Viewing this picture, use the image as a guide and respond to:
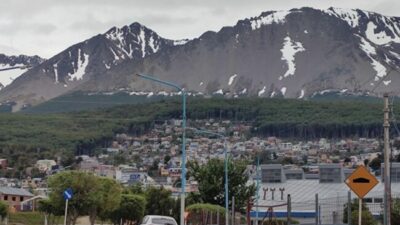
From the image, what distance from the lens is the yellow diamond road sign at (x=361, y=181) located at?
23766 mm

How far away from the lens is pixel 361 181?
23906mm

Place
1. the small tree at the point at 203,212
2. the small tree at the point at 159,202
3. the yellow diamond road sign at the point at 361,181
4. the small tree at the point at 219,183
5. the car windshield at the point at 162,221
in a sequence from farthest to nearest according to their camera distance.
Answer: the small tree at the point at 159,202 → the small tree at the point at 219,183 → the small tree at the point at 203,212 → the car windshield at the point at 162,221 → the yellow diamond road sign at the point at 361,181

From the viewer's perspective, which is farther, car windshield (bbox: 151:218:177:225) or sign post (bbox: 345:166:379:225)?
car windshield (bbox: 151:218:177:225)

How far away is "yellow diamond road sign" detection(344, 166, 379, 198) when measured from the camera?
2377cm

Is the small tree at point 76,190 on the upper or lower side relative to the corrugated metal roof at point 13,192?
upper

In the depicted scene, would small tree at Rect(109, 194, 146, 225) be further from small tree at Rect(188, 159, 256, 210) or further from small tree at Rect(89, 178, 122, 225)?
small tree at Rect(188, 159, 256, 210)

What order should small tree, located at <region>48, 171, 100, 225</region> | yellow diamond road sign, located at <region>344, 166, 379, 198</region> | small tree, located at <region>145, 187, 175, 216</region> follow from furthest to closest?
small tree, located at <region>145, 187, 175, 216</region>, small tree, located at <region>48, 171, 100, 225</region>, yellow diamond road sign, located at <region>344, 166, 379, 198</region>

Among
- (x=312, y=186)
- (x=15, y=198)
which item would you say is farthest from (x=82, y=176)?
(x=15, y=198)

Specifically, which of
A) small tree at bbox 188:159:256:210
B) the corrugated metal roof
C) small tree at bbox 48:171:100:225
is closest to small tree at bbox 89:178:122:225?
small tree at bbox 48:171:100:225

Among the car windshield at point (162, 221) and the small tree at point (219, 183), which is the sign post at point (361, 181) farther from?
the small tree at point (219, 183)

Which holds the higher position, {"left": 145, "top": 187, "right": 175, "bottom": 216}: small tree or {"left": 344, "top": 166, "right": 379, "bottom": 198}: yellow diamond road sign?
{"left": 344, "top": 166, "right": 379, "bottom": 198}: yellow diamond road sign

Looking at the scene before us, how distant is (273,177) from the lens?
120 metres

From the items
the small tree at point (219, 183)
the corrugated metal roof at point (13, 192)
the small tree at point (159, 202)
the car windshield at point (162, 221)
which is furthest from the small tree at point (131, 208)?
the corrugated metal roof at point (13, 192)

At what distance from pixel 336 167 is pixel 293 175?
15.0 metres
